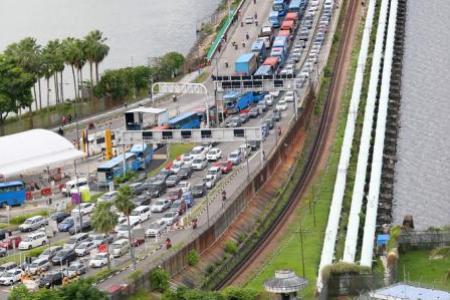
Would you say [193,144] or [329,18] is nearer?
[193,144]

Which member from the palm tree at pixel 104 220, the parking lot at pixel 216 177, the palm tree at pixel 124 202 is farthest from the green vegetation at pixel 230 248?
the palm tree at pixel 104 220

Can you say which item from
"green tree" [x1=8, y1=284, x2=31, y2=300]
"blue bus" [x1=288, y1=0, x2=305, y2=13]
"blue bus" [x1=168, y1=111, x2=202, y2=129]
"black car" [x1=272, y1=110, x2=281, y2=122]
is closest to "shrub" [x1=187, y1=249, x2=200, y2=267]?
"green tree" [x1=8, y1=284, x2=31, y2=300]

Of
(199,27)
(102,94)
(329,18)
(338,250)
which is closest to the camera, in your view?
(338,250)

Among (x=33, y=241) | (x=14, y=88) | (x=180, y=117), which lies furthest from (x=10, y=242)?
(x=180, y=117)

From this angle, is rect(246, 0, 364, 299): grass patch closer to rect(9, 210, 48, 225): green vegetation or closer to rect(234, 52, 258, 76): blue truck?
rect(9, 210, 48, 225): green vegetation

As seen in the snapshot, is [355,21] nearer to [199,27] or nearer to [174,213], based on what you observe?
[199,27]

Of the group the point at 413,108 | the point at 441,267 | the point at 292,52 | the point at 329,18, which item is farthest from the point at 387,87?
the point at 441,267

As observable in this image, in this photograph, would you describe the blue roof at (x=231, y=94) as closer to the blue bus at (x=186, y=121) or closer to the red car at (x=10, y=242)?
the blue bus at (x=186, y=121)

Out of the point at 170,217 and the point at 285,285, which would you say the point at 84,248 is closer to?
the point at 170,217
